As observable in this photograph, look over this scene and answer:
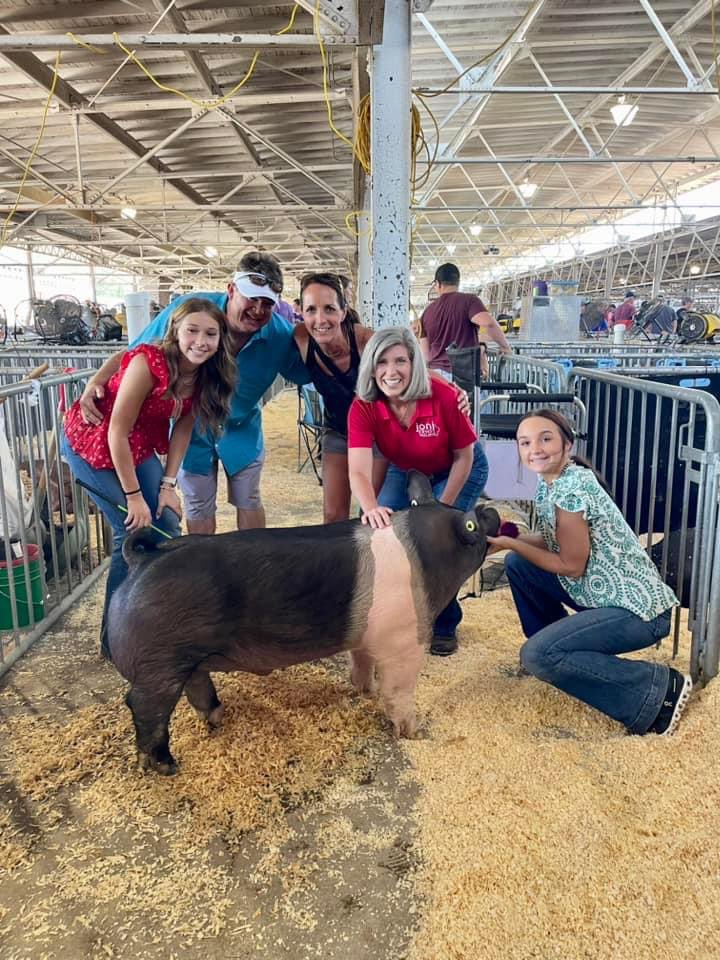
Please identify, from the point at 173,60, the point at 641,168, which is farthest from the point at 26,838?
the point at 641,168

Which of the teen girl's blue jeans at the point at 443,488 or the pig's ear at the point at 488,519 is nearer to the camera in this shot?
the pig's ear at the point at 488,519

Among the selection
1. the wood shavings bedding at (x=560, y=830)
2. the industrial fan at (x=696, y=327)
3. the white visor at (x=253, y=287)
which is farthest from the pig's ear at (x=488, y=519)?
the industrial fan at (x=696, y=327)

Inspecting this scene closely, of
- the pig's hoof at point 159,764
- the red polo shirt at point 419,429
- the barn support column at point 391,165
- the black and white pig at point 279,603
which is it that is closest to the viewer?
the black and white pig at point 279,603

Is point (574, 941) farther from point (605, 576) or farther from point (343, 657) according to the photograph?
point (343, 657)

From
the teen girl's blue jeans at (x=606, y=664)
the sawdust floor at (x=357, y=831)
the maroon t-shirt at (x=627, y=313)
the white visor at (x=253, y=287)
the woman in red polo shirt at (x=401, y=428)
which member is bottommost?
the sawdust floor at (x=357, y=831)

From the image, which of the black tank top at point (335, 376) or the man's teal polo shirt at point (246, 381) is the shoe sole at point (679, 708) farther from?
the man's teal polo shirt at point (246, 381)

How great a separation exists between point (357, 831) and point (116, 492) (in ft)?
5.27

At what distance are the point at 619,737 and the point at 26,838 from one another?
6.48ft

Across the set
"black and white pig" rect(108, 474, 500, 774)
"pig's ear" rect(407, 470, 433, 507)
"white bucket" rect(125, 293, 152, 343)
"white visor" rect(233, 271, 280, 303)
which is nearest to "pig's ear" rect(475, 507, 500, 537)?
"black and white pig" rect(108, 474, 500, 774)

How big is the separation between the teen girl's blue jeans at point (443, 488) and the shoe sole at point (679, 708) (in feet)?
3.07

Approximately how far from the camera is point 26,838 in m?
2.00

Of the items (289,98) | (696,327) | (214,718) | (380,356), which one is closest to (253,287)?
(380,356)

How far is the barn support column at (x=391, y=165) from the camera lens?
344 centimetres

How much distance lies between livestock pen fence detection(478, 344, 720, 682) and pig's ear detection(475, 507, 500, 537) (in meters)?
0.86
